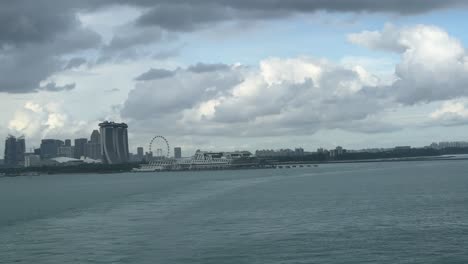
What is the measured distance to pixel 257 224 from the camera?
39469mm

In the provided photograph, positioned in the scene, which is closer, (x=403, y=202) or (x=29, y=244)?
(x=29, y=244)

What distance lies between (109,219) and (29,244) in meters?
10.6

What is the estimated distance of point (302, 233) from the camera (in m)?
35.0

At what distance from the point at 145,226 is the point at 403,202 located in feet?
69.3

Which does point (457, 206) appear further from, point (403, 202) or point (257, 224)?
point (257, 224)

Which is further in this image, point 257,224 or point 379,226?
point 257,224

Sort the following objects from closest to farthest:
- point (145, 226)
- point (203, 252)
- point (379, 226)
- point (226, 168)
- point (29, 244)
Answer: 1. point (203, 252)
2. point (29, 244)
3. point (379, 226)
4. point (145, 226)
5. point (226, 168)

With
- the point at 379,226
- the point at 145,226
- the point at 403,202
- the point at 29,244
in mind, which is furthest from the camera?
the point at 403,202

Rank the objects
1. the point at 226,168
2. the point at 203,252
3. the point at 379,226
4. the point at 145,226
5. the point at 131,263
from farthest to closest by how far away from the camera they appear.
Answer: the point at 226,168, the point at 145,226, the point at 379,226, the point at 203,252, the point at 131,263

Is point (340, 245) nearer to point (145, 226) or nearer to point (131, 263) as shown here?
point (131, 263)

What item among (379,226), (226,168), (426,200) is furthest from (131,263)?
(226,168)

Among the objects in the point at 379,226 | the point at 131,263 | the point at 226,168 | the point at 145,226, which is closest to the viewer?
the point at 131,263

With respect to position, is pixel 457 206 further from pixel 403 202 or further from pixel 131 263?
pixel 131 263

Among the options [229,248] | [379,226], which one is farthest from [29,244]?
[379,226]
